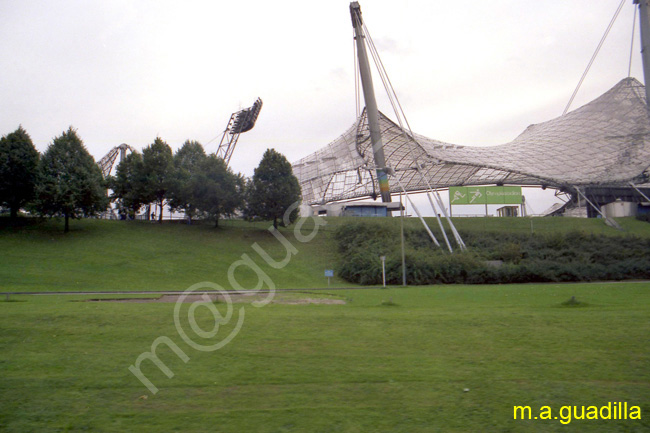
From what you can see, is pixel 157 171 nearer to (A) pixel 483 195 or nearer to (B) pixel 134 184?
(B) pixel 134 184

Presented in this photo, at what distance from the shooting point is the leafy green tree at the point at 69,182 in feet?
144

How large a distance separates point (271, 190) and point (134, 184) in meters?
16.0

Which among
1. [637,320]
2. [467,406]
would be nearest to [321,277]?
[637,320]

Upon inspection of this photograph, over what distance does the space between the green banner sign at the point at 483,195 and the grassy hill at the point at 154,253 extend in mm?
2892

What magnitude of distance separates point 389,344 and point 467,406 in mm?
3212

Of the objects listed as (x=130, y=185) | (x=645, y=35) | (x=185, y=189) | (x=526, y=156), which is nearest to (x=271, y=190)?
(x=185, y=189)

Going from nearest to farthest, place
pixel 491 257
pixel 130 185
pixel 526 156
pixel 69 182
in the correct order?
pixel 491 257
pixel 69 182
pixel 130 185
pixel 526 156

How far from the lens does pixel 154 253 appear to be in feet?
141

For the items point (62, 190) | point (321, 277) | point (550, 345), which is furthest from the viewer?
point (62, 190)

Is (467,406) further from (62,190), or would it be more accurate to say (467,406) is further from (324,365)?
(62,190)

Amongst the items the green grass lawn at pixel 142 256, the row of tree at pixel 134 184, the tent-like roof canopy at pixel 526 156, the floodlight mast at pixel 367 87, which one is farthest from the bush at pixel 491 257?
the tent-like roof canopy at pixel 526 156

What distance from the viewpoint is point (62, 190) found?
44.2 meters

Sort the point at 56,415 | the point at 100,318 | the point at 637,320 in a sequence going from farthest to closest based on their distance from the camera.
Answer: the point at 100,318 → the point at 637,320 → the point at 56,415

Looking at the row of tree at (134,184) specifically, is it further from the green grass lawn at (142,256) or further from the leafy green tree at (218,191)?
the green grass lawn at (142,256)
